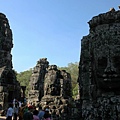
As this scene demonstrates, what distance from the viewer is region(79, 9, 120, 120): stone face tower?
4.95 m

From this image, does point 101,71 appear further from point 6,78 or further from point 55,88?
point 6,78

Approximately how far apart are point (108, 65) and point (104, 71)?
0.57 feet

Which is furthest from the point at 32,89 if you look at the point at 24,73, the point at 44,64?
the point at 24,73

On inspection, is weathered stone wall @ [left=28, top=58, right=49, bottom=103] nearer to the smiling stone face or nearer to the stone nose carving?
the smiling stone face

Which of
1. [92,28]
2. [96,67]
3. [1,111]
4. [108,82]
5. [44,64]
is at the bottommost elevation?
[1,111]

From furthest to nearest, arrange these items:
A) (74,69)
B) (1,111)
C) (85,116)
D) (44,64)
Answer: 1. (74,69)
2. (44,64)
3. (1,111)
4. (85,116)

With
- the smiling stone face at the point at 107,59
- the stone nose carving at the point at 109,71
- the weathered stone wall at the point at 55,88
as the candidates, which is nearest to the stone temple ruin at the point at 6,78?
the weathered stone wall at the point at 55,88

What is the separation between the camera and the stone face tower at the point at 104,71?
4953 millimetres

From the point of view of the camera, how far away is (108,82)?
16.4 feet

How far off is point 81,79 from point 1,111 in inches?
405

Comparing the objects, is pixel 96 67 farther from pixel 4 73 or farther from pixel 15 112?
pixel 4 73

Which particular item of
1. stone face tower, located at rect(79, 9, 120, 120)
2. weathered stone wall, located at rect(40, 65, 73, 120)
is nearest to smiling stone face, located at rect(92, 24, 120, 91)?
stone face tower, located at rect(79, 9, 120, 120)

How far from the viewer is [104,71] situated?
5.01 m

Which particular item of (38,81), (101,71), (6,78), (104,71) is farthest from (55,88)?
(104,71)
